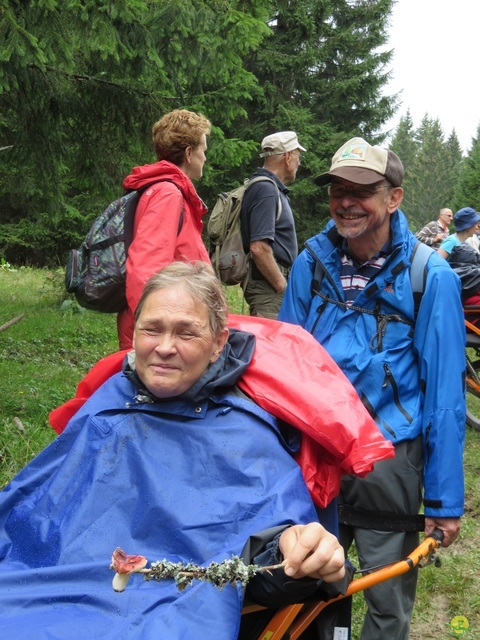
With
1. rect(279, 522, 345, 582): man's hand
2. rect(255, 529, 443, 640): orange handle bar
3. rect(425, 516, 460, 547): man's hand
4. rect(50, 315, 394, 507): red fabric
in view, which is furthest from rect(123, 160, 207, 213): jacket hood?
rect(279, 522, 345, 582): man's hand

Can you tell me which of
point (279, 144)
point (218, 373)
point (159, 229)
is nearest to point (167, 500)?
point (218, 373)

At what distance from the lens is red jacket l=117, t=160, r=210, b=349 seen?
12.2 feet

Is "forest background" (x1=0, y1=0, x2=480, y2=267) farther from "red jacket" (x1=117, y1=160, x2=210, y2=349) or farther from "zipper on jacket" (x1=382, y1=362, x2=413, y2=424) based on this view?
"zipper on jacket" (x1=382, y1=362, x2=413, y2=424)

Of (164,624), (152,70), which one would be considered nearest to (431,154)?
(152,70)

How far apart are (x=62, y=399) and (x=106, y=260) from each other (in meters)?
2.35

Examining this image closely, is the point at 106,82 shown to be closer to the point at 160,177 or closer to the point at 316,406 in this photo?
the point at 160,177

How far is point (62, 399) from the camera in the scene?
5941mm

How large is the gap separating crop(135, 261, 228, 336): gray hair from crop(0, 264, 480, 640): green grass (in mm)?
2009

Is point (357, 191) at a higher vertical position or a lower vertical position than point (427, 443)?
higher

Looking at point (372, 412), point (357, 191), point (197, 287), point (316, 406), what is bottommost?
point (372, 412)

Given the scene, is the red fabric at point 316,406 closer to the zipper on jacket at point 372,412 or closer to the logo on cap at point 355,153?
the zipper on jacket at point 372,412

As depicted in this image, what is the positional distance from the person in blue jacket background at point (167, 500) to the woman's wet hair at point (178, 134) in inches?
70.8

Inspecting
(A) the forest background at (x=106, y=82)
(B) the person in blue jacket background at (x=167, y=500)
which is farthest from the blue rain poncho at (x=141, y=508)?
(A) the forest background at (x=106, y=82)

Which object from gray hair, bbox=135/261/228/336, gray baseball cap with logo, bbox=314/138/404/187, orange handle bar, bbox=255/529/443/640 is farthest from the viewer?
gray baseball cap with logo, bbox=314/138/404/187
